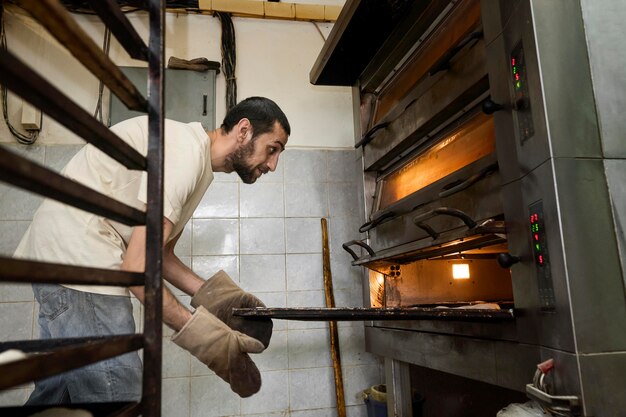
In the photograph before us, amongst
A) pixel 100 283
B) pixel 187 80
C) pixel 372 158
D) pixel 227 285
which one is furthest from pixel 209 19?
pixel 100 283

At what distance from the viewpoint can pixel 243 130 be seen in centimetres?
187

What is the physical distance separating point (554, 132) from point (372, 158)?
4.18 feet

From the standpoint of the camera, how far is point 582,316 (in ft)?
3.02

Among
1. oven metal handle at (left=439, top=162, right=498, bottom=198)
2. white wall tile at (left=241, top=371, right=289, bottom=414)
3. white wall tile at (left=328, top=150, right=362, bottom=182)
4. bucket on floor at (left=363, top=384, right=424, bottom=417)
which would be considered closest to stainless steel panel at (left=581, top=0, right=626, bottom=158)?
oven metal handle at (left=439, top=162, right=498, bottom=198)

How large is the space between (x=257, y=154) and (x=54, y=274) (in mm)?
1519

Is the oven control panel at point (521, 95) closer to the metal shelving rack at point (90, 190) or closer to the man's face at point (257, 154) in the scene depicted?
the metal shelving rack at point (90, 190)

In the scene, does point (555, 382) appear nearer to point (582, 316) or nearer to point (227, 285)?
point (582, 316)

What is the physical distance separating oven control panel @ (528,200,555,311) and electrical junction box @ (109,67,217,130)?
2.18 m

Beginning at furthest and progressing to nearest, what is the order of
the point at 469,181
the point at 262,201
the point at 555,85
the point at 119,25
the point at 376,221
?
the point at 262,201 → the point at 376,221 → the point at 469,181 → the point at 555,85 → the point at 119,25

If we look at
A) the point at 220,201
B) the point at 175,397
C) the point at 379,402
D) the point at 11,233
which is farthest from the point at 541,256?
the point at 11,233

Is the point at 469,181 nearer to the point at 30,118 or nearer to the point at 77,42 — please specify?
the point at 77,42

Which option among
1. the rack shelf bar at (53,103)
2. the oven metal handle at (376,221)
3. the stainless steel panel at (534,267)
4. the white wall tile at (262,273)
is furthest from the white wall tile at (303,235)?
the rack shelf bar at (53,103)

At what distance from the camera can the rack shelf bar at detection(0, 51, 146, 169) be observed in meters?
0.40

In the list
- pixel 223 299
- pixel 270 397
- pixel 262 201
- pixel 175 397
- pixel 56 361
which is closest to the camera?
pixel 56 361
